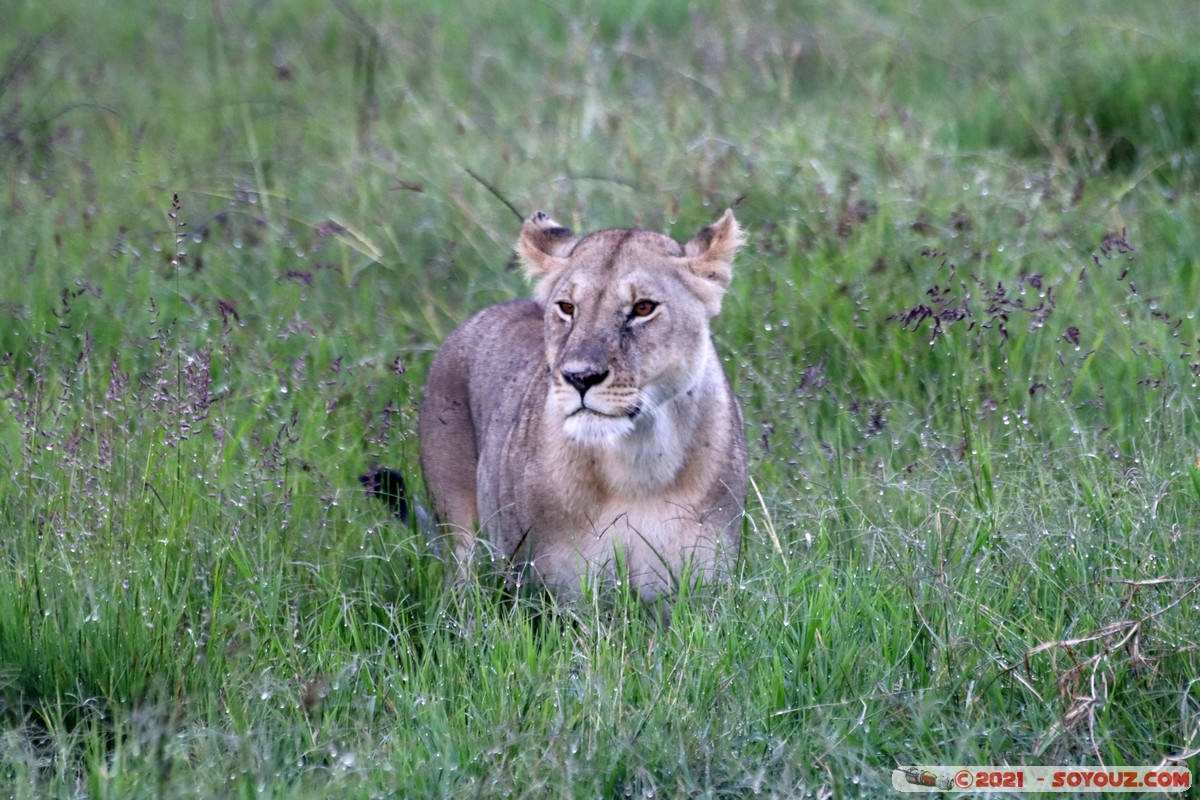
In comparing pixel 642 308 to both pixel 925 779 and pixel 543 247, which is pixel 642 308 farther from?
pixel 925 779

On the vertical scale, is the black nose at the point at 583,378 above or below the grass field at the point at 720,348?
above

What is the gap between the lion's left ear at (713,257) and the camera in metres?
4.41

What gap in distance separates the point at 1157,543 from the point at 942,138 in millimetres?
4289

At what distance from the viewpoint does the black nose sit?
389cm

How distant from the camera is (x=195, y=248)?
6.68m

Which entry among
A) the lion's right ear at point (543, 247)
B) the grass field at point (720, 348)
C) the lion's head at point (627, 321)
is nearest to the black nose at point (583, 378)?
the lion's head at point (627, 321)

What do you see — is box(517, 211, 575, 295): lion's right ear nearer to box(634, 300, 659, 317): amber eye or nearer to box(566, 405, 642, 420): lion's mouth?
box(634, 300, 659, 317): amber eye

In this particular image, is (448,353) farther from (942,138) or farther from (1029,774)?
(942,138)

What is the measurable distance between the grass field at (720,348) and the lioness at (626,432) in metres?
0.18

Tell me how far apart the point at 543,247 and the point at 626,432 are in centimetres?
95

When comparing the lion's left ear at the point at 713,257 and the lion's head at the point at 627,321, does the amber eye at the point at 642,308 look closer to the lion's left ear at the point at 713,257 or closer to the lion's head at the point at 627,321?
the lion's head at the point at 627,321

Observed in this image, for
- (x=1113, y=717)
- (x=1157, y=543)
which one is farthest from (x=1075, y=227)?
(x=1113, y=717)

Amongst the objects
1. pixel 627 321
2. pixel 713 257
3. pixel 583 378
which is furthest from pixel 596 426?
pixel 713 257

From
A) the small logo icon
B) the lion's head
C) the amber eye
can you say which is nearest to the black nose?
the lion's head
